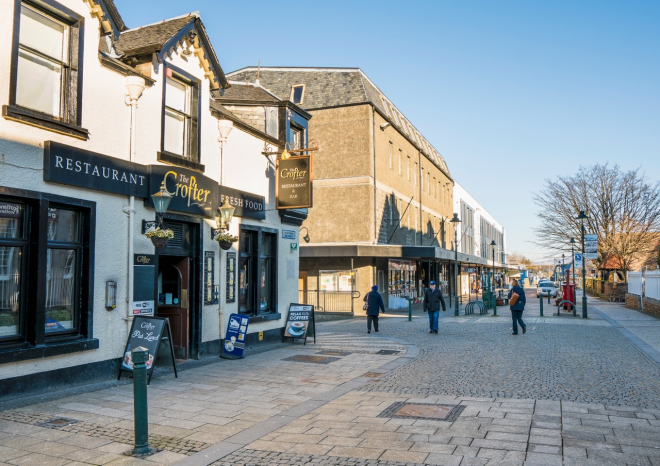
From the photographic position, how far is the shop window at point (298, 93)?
30.0 metres

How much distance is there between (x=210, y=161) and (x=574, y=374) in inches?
329

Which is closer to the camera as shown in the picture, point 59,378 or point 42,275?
point 42,275

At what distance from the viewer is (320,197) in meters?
28.4

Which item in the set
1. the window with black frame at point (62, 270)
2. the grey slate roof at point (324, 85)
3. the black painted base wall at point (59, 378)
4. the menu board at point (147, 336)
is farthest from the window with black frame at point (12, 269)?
the grey slate roof at point (324, 85)

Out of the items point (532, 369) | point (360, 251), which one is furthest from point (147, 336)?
point (360, 251)

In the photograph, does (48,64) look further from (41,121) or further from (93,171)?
(93,171)

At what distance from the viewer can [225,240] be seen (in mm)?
11703

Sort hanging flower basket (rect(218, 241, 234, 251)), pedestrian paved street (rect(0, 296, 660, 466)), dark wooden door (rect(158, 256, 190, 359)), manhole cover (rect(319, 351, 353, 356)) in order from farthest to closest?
manhole cover (rect(319, 351, 353, 356)), hanging flower basket (rect(218, 241, 234, 251)), dark wooden door (rect(158, 256, 190, 359)), pedestrian paved street (rect(0, 296, 660, 466))

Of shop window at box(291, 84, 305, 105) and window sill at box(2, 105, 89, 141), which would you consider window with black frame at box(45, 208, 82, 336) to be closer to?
window sill at box(2, 105, 89, 141)

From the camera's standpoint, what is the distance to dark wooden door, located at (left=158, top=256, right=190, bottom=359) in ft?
37.0

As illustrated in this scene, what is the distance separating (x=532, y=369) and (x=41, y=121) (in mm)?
9340

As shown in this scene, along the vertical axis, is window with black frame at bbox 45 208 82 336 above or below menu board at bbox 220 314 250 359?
above

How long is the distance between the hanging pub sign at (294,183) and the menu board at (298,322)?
8.85ft

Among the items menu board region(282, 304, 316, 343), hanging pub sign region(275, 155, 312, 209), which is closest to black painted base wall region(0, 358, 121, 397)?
menu board region(282, 304, 316, 343)
